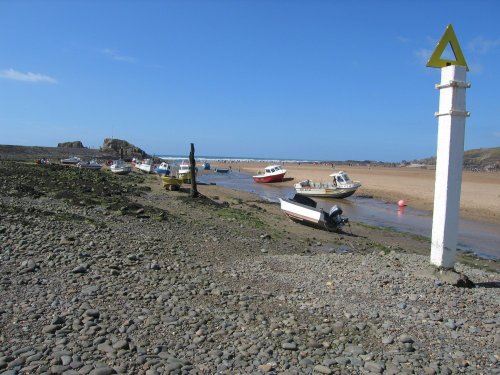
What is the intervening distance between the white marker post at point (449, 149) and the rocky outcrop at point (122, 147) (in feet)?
328

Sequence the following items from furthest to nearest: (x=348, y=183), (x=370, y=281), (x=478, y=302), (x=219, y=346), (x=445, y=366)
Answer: (x=348, y=183)
(x=370, y=281)
(x=478, y=302)
(x=219, y=346)
(x=445, y=366)

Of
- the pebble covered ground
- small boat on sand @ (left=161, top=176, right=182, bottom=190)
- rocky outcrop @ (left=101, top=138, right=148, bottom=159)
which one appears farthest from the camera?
rocky outcrop @ (left=101, top=138, right=148, bottom=159)

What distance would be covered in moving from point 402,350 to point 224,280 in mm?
3924

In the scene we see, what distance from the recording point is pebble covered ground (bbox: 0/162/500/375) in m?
5.44

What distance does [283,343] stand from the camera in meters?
5.91

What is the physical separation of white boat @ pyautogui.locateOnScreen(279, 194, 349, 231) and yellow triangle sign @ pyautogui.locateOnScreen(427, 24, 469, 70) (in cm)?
1055

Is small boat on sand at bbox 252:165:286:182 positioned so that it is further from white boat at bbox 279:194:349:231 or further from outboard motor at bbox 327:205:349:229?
outboard motor at bbox 327:205:349:229

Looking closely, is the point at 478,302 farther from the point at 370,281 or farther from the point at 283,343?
the point at 283,343

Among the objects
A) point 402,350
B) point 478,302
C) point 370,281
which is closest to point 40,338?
point 402,350

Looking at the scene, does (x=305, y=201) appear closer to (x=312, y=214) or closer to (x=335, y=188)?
(x=312, y=214)

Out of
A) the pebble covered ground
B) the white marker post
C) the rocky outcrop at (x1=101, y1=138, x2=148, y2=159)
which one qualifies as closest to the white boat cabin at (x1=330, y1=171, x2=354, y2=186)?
the pebble covered ground

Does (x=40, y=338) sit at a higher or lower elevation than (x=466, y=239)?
higher

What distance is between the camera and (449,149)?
334 inches

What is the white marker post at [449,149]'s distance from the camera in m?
8.48
